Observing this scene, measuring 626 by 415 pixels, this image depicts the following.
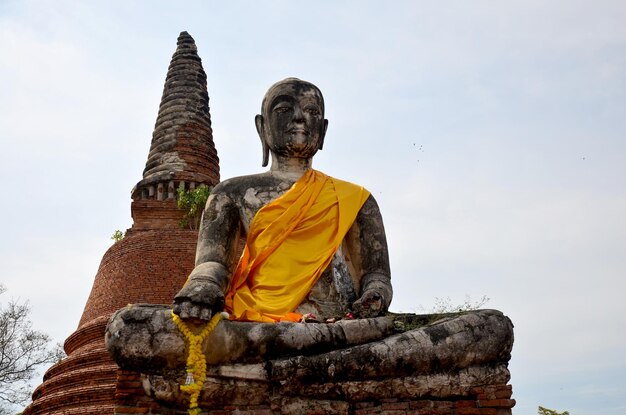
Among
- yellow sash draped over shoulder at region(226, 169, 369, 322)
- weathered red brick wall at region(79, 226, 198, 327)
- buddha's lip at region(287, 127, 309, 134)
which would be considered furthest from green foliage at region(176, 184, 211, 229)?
yellow sash draped over shoulder at region(226, 169, 369, 322)

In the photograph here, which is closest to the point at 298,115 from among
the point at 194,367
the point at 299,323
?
the point at 299,323

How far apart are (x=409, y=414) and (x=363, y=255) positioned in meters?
2.01

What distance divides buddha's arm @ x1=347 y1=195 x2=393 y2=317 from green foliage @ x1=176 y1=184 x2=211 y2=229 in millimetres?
11013

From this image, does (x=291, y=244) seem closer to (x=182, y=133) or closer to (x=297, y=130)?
(x=297, y=130)

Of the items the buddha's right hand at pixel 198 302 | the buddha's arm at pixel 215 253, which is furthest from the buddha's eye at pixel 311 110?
the buddha's right hand at pixel 198 302

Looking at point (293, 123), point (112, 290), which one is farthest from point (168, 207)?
point (293, 123)

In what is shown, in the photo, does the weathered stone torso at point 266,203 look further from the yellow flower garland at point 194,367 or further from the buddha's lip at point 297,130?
the yellow flower garland at point 194,367

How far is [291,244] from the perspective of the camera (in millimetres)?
6906

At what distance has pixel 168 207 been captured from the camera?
18891 millimetres

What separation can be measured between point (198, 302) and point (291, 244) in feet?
5.21

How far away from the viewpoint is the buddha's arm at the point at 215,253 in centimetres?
561

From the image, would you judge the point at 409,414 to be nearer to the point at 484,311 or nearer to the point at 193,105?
the point at 484,311

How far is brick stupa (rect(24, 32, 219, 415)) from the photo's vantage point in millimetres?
14070

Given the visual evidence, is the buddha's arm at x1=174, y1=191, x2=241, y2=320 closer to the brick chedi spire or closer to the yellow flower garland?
the yellow flower garland
